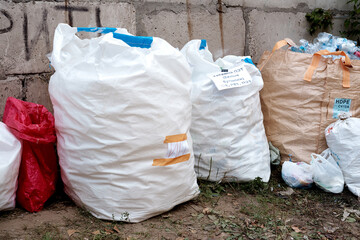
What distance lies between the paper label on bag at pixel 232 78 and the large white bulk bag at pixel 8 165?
1.10m

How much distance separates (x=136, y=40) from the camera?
6.22 ft

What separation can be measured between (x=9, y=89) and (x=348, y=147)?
2.02 meters

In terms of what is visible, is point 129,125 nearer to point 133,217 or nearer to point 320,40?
point 133,217

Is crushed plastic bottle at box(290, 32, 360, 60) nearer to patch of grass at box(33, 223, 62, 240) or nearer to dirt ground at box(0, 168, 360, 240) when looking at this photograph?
dirt ground at box(0, 168, 360, 240)

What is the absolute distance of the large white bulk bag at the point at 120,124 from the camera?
168 cm

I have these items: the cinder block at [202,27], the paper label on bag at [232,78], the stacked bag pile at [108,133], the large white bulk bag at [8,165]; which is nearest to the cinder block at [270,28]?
the cinder block at [202,27]

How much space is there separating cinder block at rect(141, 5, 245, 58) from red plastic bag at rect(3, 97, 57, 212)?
40.0 inches

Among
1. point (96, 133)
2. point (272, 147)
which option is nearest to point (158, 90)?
point (96, 133)

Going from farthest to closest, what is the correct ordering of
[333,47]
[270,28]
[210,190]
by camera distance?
[270,28] → [333,47] → [210,190]

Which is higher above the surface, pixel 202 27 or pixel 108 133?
pixel 202 27

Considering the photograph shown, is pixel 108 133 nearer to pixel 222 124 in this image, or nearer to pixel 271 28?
pixel 222 124

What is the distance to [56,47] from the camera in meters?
1.84

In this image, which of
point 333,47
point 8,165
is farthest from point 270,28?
point 8,165

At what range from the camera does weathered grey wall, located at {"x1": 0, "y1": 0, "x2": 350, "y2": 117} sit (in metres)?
2.10
